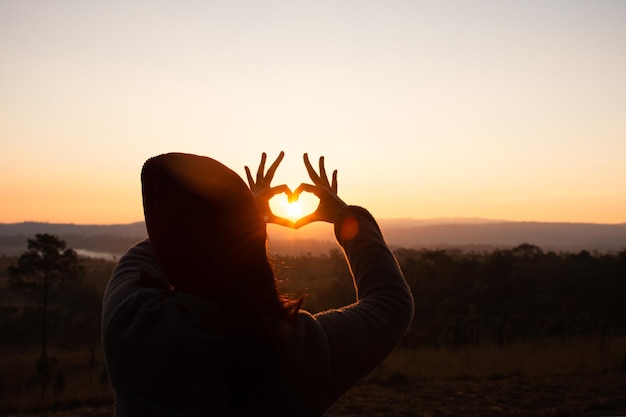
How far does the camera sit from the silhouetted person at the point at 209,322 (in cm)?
95

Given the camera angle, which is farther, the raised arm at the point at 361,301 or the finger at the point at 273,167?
the finger at the point at 273,167

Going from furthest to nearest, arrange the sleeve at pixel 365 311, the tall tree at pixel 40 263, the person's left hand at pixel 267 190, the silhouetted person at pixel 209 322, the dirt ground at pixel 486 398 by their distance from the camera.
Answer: the tall tree at pixel 40 263, the dirt ground at pixel 486 398, the person's left hand at pixel 267 190, the sleeve at pixel 365 311, the silhouetted person at pixel 209 322

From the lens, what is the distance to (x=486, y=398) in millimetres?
9156

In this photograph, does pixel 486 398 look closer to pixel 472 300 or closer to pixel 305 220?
pixel 305 220

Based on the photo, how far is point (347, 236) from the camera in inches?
49.1

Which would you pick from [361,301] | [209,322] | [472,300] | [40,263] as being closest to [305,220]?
[361,301]

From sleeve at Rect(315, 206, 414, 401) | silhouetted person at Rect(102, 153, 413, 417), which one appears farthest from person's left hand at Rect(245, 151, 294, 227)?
silhouetted person at Rect(102, 153, 413, 417)

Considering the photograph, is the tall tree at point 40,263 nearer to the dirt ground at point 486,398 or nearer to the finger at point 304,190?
the dirt ground at point 486,398

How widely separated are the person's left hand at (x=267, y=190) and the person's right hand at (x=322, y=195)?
3cm

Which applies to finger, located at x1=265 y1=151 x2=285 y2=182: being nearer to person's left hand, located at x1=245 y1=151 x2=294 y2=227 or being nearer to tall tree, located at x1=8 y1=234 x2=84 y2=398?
person's left hand, located at x1=245 y1=151 x2=294 y2=227

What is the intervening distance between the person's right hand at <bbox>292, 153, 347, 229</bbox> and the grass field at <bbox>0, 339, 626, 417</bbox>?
7302mm

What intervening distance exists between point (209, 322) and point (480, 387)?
32.8ft

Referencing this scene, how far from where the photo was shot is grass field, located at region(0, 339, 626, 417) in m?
8.42

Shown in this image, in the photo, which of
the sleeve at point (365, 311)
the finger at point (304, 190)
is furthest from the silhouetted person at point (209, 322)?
the finger at point (304, 190)
